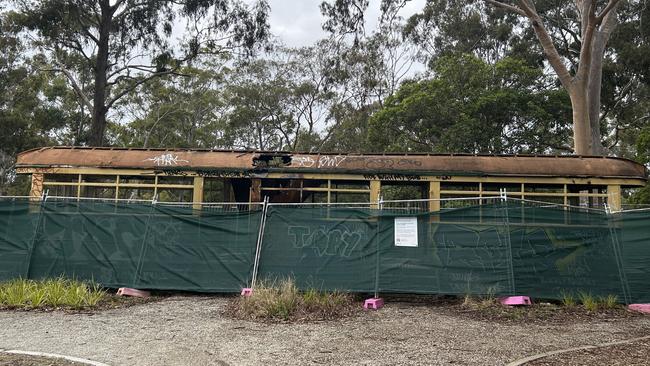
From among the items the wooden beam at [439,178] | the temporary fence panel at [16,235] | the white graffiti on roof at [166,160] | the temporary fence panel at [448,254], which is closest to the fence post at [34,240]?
the temporary fence panel at [16,235]

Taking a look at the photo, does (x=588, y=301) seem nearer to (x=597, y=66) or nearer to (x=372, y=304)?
(x=372, y=304)

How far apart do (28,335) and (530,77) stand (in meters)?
24.4

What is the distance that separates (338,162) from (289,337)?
19.3ft

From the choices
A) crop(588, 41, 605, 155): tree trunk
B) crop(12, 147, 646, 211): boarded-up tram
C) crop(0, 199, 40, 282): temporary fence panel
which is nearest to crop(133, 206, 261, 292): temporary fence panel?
crop(12, 147, 646, 211): boarded-up tram

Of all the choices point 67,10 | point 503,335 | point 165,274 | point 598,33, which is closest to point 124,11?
point 67,10

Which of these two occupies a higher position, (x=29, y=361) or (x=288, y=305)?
(x=288, y=305)

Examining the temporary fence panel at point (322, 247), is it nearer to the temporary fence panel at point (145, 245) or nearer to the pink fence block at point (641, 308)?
the temporary fence panel at point (145, 245)

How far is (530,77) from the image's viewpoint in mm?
25797

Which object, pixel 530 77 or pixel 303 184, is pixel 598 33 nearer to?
pixel 530 77

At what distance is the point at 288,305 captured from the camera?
28.3ft

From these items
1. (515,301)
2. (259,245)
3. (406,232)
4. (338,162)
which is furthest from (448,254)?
(338,162)

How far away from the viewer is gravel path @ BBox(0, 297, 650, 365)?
20.5ft

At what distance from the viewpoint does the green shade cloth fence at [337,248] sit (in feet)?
30.9

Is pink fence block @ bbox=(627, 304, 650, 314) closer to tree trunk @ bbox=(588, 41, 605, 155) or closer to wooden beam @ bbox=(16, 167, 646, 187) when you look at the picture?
wooden beam @ bbox=(16, 167, 646, 187)
